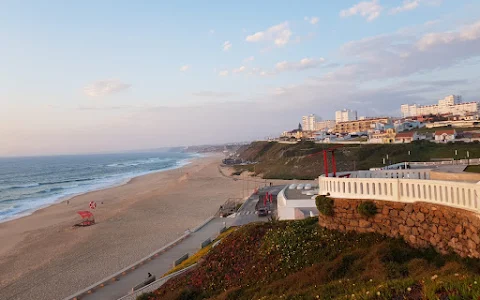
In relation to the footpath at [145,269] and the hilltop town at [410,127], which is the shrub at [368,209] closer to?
the footpath at [145,269]

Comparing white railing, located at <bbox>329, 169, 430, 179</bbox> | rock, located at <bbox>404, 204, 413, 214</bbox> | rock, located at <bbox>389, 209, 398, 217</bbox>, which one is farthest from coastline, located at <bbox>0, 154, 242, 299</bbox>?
rock, located at <bbox>404, 204, 413, 214</bbox>

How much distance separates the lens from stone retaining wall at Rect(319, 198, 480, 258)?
20.7 feet

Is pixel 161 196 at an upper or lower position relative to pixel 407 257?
lower

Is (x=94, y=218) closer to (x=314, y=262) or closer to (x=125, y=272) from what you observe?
(x=125, y=272)

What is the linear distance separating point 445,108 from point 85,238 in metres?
160

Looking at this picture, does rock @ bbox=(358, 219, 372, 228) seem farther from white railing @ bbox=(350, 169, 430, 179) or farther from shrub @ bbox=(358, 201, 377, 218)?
white railing @ bbox=(350, 169, 430, 179)

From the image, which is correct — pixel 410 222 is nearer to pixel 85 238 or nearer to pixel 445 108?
pixel 85 238

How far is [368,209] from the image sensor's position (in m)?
8.47

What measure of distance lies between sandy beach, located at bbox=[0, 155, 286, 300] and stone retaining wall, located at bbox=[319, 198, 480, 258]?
13440 mm

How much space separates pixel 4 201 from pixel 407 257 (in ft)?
183

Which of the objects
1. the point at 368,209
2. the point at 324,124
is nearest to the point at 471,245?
the point at 368,209

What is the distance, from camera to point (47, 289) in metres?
16.3

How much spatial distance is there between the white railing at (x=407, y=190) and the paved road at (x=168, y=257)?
30.3 feet

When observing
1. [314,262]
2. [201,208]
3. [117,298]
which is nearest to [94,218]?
[201,208]
